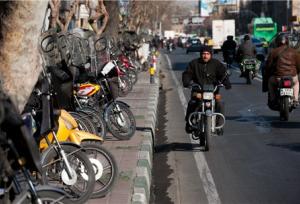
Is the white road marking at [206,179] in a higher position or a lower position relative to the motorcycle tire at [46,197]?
lower

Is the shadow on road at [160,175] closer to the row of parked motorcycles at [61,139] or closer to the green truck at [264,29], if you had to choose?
the row of parked motorcycles at [61,139]

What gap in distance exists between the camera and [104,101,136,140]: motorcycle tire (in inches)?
461

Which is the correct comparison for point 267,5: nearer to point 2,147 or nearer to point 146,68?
point 146,68

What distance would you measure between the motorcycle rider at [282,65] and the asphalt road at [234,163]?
676 millimetres

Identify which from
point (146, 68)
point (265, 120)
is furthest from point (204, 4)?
point (265, 120)

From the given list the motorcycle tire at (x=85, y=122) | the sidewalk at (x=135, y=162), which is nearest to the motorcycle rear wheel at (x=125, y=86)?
the sidewalk at (x=135, y=162)

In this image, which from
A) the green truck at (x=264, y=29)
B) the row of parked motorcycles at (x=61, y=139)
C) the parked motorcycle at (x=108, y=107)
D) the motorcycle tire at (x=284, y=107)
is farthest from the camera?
the green truck at (x=264, y=29)

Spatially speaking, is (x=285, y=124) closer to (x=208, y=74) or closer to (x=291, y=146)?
(x=291, y=146)

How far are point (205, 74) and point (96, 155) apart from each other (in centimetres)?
434

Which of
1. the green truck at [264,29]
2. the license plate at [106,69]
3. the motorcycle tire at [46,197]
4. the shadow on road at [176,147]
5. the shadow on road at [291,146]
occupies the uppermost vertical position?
the license plate at [106,69]

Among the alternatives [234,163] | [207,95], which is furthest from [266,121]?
[234,163]

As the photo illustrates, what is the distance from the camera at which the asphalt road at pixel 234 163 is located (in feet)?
27.8

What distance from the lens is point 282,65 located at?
1441cm

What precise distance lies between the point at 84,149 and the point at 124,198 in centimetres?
75
